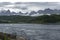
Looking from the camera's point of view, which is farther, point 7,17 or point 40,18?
point 40,18

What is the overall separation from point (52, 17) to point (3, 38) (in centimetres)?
3171

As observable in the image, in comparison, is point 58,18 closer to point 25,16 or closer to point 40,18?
point 40,18

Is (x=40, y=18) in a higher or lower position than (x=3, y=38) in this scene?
lower

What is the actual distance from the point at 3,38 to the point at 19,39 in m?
3.72

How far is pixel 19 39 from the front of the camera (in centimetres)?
1869

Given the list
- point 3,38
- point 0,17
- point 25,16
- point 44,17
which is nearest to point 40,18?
point 44,17

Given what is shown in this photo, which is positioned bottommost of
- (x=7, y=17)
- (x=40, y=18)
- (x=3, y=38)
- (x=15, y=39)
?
(x=40, y=18)

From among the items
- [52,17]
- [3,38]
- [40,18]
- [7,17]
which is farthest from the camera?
[40,18]

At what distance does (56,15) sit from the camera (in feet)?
157

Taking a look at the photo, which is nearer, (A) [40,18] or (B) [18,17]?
(B) [18,17]

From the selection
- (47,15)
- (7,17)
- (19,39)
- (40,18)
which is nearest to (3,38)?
(19,39)

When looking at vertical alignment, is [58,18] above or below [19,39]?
below

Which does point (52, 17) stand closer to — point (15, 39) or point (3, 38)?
point (15, 39)

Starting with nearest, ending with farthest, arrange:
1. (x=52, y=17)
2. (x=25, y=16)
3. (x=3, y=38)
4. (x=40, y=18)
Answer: (x=3, y=38) < (x=25, y=16) < (x=52, y=17) < (x=40, y=18)
